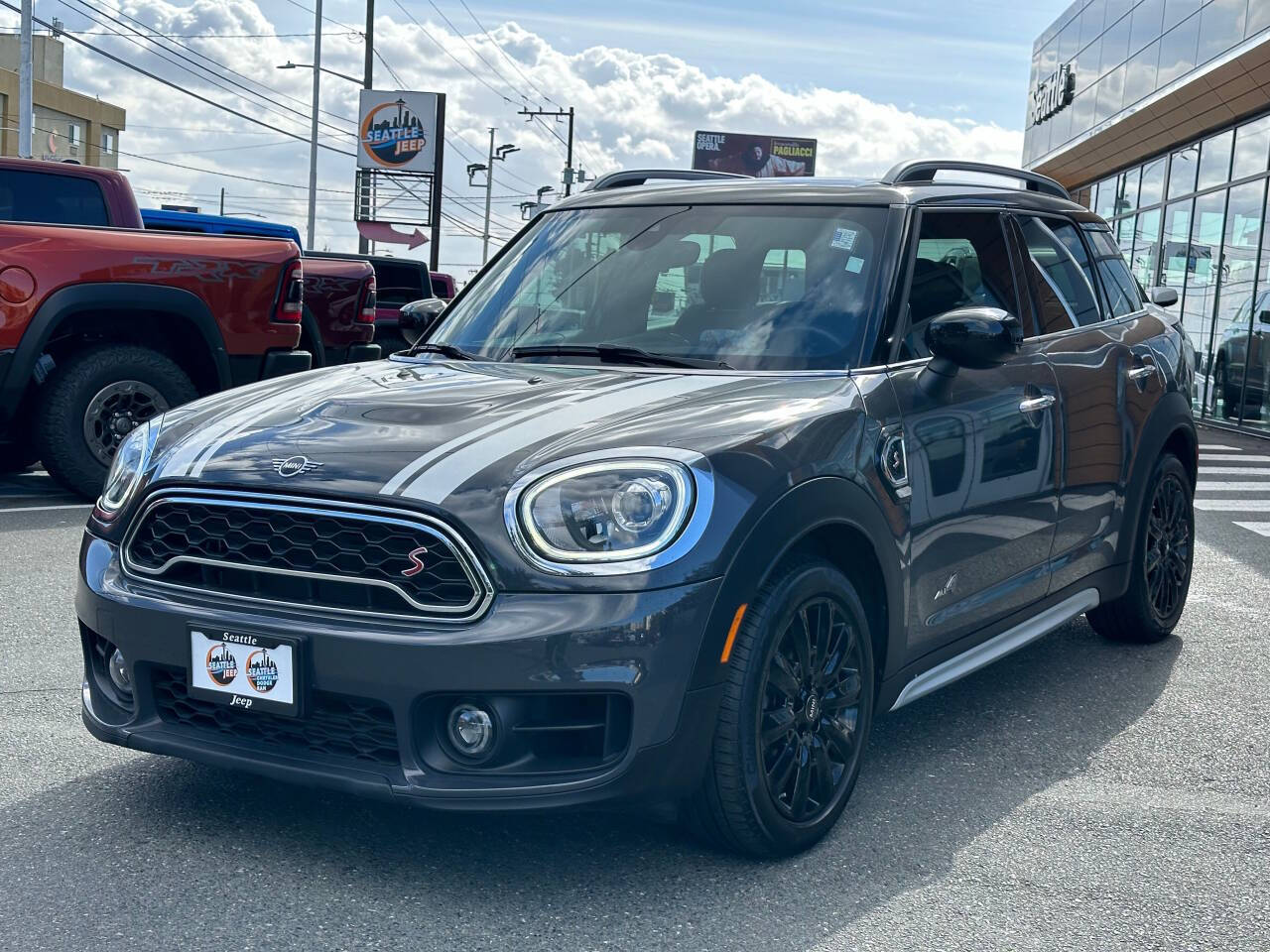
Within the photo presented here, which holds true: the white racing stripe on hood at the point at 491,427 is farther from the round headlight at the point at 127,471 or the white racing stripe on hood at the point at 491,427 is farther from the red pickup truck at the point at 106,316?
the red pickup truck at the point at 106,316

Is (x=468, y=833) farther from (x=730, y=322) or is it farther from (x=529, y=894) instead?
(x=730, y=322)

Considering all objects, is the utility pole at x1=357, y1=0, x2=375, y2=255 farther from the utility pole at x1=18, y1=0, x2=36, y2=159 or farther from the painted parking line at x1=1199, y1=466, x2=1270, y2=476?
the painted parking line at x1=1199, y1=466, x2=1270, y2=476

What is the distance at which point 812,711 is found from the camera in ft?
11.4

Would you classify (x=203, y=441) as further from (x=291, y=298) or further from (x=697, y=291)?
(x=291, y=298)

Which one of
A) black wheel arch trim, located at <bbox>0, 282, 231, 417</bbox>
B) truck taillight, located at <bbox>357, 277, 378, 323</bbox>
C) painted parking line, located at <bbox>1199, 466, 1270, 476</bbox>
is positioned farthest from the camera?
painted parking line, located at <bbox>1199, 466, 1270, 476</bbox>

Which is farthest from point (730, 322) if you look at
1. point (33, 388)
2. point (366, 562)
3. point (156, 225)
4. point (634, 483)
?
point (156, 225)

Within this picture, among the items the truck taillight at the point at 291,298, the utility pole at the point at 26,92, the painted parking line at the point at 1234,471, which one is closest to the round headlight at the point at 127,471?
the truck taillight at the point at 291,298

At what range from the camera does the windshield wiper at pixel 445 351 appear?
4.32 meters

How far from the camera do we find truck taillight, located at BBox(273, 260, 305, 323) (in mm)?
9062

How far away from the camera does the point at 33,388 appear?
8.37m

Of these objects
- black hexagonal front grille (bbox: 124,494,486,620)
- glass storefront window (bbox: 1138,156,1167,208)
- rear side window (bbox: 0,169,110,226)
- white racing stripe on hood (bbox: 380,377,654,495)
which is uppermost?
glass storefront window (bbox: 1138,156,1167,208)

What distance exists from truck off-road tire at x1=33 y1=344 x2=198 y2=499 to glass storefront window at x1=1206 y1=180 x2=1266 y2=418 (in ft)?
47.3

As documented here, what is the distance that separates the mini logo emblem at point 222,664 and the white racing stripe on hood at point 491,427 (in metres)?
0.50

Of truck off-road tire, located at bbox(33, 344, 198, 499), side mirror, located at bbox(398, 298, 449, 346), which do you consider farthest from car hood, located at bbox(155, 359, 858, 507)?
truck off-road tire, located at bbox(33, 344, 198, 499)
